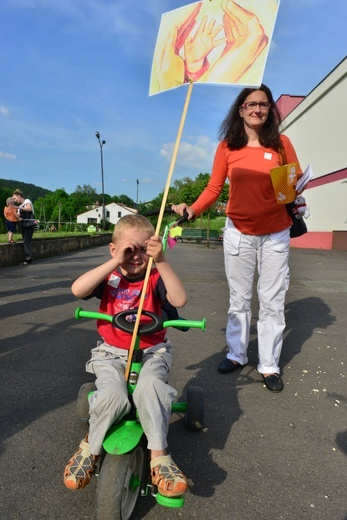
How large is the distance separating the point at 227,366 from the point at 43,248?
1096 cm

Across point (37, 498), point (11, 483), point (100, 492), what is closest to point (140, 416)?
point (100, 492)

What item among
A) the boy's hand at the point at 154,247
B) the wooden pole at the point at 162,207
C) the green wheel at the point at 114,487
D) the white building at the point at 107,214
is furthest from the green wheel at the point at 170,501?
the white building at the point at 107,214

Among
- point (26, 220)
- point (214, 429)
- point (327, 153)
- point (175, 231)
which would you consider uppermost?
point (327, 153)

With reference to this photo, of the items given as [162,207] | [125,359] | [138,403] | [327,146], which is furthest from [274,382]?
[327,146]

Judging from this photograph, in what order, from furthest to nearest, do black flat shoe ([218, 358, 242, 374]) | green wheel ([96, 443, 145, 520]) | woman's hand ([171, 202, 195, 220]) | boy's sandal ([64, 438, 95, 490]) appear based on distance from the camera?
black flat shoe ([218, 358, 242, 374]) < woman's hand ([171, 202, 195, 220]) < boy's sandal ([64, 438, 95, 490]) < green wheel ([96, 443, 145, 520])

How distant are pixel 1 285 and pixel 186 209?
5.57 meters

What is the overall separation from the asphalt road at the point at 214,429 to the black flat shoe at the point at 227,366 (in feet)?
0.18

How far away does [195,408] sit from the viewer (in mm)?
2432

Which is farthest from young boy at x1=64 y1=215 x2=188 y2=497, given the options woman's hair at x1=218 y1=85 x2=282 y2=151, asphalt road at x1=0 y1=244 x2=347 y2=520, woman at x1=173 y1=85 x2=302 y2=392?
woman's hair at x1=218 y1=85 x2=282 y2=151

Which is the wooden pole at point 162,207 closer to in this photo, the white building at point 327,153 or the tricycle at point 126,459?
the tricycle at point 126,459

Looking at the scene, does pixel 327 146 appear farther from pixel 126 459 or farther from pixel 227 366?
pixel 126 459

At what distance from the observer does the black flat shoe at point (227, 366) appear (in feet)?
11.3

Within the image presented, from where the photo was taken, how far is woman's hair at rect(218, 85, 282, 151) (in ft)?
10.5

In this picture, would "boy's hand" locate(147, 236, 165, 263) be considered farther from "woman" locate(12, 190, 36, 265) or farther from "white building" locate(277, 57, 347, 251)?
"white building" locate(277, 57, 347, 251)
